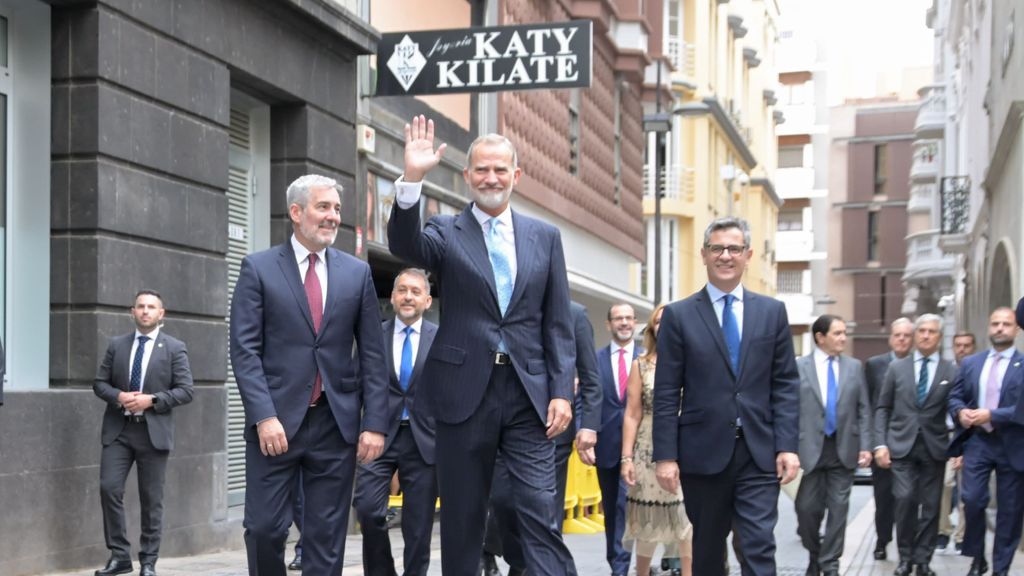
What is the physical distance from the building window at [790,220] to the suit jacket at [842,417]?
7079 centimetres

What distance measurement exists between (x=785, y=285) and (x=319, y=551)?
253ft

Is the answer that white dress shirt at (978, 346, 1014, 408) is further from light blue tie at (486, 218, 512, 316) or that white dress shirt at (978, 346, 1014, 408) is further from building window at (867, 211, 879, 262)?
building window at (867, 211, 879, 262)

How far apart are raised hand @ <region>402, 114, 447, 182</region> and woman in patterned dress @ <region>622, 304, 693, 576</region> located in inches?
176

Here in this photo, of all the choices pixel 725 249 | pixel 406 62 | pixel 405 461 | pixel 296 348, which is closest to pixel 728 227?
pixel 725 249

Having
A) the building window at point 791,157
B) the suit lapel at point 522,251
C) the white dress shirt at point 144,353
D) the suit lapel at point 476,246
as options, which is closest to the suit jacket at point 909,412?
the white dress shirt at point 144,353

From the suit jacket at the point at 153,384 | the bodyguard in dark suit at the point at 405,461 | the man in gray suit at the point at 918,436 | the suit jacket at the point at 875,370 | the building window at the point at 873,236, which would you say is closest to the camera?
the bodyguard in dark suit at the point at 405,461

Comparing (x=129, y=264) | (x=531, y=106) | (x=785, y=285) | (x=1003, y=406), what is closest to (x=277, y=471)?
(x=129, y=264)

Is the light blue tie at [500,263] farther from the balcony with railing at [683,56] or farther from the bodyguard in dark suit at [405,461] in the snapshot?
the balcony with railing at [683,56]

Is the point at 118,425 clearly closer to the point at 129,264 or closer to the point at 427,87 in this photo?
the point at 129,264

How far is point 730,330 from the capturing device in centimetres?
747

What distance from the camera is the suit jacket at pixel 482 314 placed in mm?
6500

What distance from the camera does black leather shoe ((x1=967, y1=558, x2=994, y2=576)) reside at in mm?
12365

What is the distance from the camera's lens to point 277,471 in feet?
22.6

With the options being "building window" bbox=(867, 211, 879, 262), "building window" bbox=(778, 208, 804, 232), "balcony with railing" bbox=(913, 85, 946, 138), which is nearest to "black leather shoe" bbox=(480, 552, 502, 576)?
"balcony with railing" bbox=(913, 85, 946, 138)
